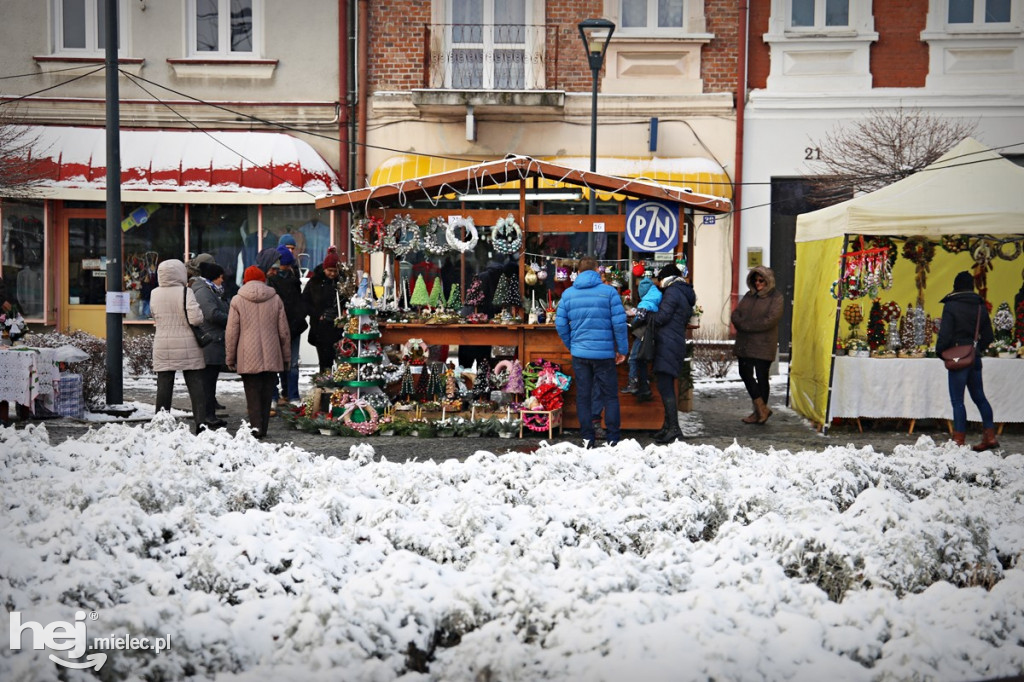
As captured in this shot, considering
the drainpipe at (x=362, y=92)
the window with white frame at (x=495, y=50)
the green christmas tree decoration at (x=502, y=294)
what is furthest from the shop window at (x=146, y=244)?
the green christmas tree decoration at (x=502, y=294)

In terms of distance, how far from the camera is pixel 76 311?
18656mm

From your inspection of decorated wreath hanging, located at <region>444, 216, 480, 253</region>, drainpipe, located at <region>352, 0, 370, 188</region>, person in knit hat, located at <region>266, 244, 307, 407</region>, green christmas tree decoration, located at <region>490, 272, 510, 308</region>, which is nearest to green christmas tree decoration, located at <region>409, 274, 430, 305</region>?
decorated wreath hanging, located at <region>444, 216, 480, 253</region>

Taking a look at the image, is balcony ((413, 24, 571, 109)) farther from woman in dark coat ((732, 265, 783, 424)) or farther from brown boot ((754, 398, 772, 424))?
brown boot ((754, 398, 772, 424))

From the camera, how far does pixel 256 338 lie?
10.2m

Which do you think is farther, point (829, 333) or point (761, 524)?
point (829, 333)

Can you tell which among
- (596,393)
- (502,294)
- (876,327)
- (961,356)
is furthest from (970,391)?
(502,294)

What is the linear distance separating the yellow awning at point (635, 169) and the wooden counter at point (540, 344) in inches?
246

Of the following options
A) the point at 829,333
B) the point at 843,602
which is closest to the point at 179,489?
the point at 843,602

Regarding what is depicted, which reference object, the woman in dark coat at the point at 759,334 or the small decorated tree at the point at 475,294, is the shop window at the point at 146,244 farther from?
the woman in dark coat at the point at 759,334

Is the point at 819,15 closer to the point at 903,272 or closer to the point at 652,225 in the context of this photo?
the point at 903,272

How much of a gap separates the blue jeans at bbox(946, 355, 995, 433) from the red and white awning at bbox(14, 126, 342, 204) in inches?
422

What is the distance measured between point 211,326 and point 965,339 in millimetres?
7382

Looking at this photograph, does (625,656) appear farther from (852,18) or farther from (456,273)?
(852,18)

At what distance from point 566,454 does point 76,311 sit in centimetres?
1366
